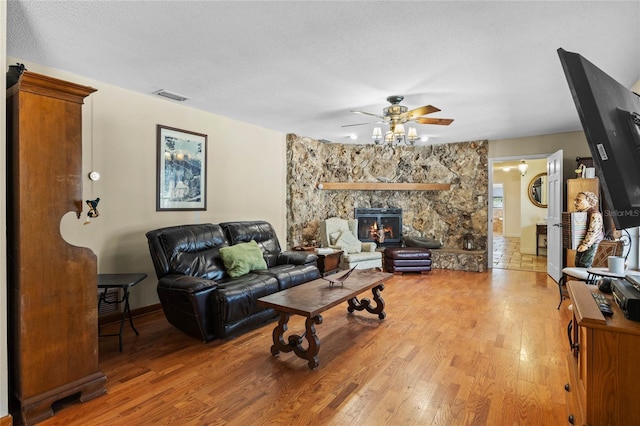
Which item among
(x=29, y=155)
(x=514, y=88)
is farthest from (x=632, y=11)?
(x=29, y=155)

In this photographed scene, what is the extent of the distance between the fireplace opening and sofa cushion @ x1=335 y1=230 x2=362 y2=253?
2.72 feet

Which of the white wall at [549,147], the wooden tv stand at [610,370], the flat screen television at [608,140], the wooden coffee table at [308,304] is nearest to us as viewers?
the flat screen television at [608,140]

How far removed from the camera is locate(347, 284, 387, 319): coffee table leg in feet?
11.5

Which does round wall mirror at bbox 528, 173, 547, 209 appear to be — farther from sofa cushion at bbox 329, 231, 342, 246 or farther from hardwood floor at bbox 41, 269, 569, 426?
sofa cushion at bbox 329, 231, 342, 246

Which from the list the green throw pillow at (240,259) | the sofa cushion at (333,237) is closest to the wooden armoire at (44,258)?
the green throw pillow at (240,259)

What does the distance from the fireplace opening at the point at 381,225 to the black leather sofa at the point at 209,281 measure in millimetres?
2847

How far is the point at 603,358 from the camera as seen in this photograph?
1577mm

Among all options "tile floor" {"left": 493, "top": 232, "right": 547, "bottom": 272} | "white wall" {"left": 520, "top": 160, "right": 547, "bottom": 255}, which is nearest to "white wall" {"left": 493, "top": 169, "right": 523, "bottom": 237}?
"tile floor" {"left": 493, "top": 232, "right": 547, "bottom": 272}

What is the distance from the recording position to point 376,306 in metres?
3.75

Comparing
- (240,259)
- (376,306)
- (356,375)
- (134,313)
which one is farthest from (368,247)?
(134,313)

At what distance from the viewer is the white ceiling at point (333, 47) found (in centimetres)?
206

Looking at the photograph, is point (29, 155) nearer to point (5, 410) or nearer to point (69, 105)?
point (69, 105)

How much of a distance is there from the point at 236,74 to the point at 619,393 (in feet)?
11.5

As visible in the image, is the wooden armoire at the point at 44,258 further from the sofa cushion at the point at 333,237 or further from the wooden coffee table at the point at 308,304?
A: the sofa cushion at the point at 333,237
